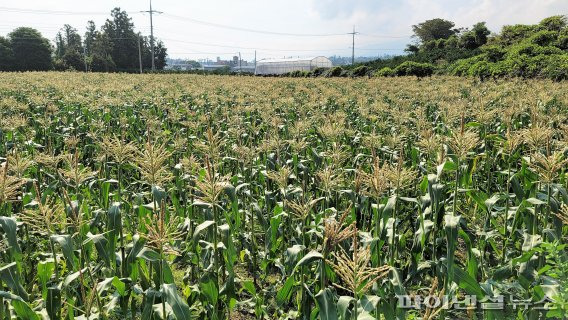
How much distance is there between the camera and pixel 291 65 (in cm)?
7688

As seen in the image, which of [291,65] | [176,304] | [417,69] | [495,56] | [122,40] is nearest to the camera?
[176,304]

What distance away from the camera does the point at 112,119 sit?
11.2 metres

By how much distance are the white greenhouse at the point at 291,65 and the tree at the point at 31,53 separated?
1463 inches

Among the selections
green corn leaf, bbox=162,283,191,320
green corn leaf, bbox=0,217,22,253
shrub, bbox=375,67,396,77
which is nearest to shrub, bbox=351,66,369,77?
shrub, bbox=375,67,396,77

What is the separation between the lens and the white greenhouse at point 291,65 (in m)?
74.8

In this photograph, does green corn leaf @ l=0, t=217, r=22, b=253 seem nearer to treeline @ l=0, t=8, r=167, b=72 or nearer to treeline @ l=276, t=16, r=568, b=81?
treeline @ l=276, t=16, r=568, b=81

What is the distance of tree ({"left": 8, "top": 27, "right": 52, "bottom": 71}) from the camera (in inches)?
2670

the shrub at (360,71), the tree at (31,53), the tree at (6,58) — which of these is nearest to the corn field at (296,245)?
the shrub at (360,71)

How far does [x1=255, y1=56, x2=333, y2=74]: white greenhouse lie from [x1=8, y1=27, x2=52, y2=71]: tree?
122 ft

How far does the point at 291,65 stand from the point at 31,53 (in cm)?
4376

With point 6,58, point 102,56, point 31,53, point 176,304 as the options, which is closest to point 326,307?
point 176,304

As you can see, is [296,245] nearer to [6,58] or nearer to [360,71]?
[360,71]

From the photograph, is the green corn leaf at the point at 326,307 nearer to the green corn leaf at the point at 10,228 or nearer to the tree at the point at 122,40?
the green corn leaf at the point at 10,228

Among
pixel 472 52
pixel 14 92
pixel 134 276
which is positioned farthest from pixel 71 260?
pixel 472 52
